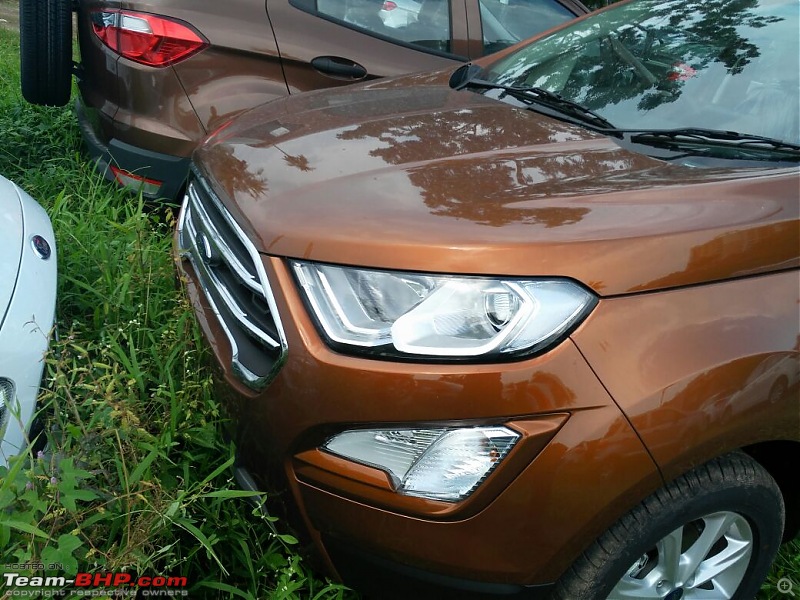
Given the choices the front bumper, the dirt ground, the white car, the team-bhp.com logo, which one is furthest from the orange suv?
the dirt ground

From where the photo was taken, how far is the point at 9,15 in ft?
35.3

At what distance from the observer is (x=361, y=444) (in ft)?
4.77

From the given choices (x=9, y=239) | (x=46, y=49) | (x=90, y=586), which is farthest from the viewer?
(x=46, y=49)

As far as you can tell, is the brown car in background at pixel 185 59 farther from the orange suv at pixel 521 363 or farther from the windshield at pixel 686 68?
the orange suv at pixel 521 363

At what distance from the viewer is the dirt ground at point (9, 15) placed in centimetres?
977

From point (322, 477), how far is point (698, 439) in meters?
0.78

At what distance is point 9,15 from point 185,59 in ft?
32.3

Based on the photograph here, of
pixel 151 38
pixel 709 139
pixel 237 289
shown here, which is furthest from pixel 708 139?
pixel 151 38

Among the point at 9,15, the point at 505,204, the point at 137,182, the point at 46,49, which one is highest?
the point at 505,204

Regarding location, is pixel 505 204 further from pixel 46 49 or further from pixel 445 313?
pixel 46 49

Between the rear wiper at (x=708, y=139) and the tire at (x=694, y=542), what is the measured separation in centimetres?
83

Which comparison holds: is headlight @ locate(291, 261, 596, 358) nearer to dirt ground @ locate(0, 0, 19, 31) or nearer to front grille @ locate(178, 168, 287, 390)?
front grille @ locate(178, 168, 287, 390)

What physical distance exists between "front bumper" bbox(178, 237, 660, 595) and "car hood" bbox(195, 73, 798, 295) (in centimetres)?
17

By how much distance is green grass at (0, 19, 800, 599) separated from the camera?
159cm
